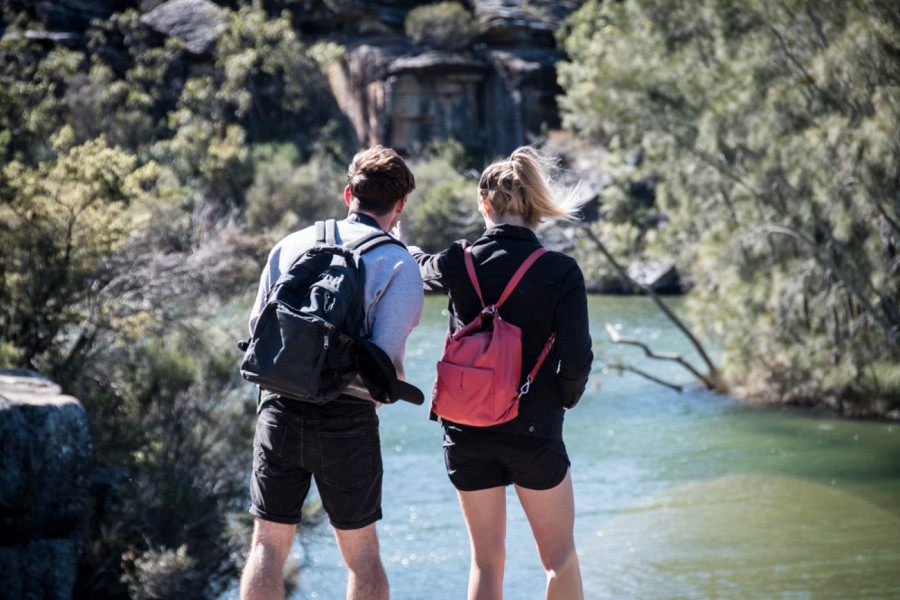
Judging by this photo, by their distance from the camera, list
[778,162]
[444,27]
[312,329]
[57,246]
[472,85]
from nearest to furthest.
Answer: [312,329] → [57,246] → [778,162] → [444,27] → [472,85]

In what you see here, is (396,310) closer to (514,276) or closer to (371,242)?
(371,242)

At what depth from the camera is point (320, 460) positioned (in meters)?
2.65

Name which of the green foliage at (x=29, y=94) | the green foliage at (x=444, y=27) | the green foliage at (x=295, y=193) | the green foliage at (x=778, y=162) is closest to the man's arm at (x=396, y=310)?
the green foliage at (x=29, y=94)

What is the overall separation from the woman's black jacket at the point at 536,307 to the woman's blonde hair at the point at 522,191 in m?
0.07

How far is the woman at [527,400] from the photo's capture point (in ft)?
8.92

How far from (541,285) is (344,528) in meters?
0.93

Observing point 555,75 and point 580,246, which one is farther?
point 555,75

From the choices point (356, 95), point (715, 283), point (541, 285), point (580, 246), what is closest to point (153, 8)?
point (356, 95)

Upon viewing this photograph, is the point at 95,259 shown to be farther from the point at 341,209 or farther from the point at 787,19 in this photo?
the point at 341,209

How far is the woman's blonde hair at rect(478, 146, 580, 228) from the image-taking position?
9.31 feet

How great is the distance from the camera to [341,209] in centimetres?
2678

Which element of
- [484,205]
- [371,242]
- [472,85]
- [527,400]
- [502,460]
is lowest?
[502,460]

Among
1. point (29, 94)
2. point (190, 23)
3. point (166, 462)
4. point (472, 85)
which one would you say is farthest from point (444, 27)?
point (166, 462)

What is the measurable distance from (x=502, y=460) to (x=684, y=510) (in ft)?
17.9
